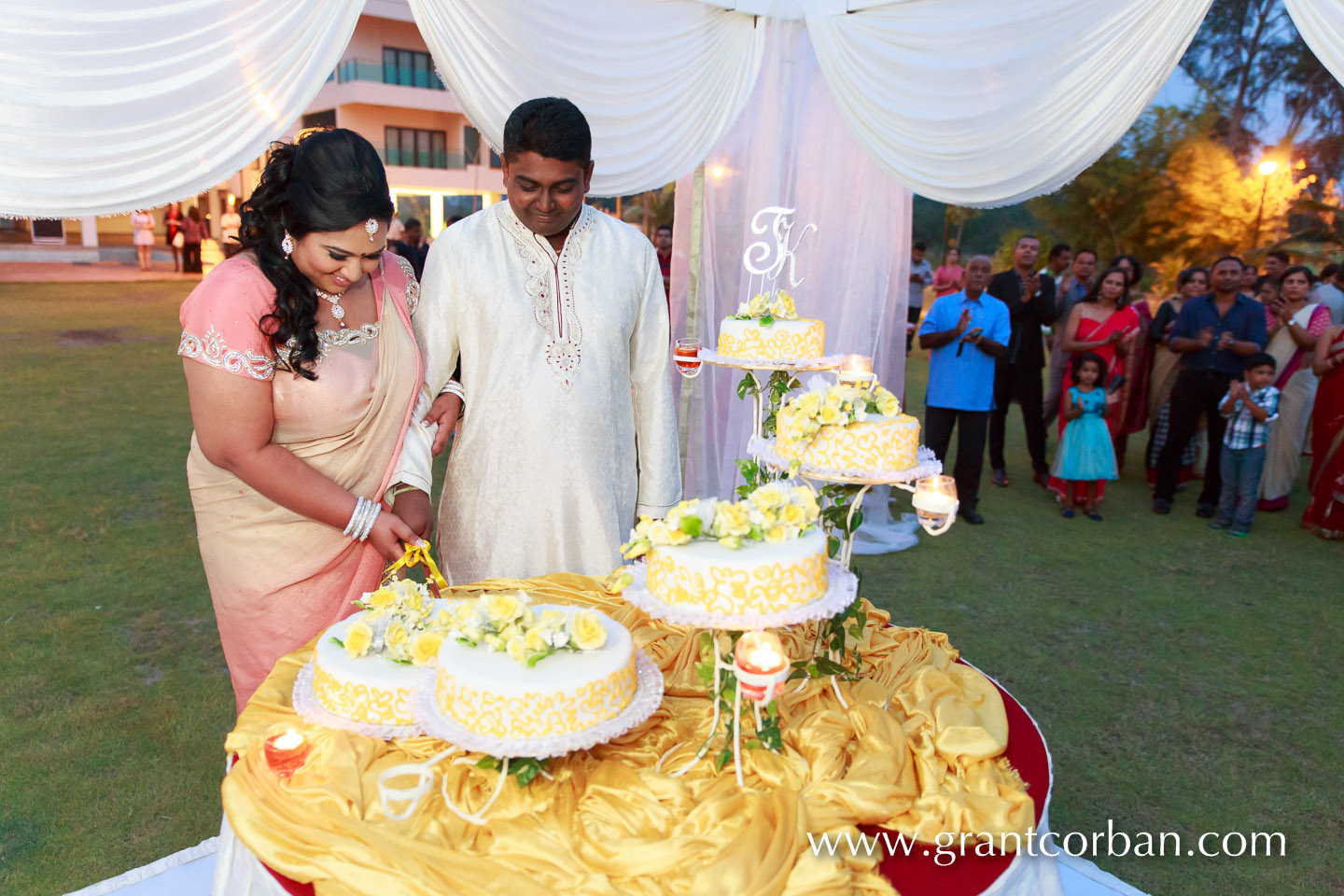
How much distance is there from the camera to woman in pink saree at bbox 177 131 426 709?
2.13 m

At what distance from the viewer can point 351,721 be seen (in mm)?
1699

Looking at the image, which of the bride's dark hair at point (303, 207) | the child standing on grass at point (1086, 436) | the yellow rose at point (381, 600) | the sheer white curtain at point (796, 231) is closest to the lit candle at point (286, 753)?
the yellow rose at point (381, 600)

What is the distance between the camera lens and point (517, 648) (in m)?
1.54

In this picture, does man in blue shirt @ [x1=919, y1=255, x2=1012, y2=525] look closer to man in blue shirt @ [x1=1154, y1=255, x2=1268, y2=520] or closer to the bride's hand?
man in blue shirt @ [x1=1154, y1=255, x2=1268, y2=520]

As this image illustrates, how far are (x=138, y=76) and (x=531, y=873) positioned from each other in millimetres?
2862

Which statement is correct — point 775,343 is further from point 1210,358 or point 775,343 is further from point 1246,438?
point 1210,358

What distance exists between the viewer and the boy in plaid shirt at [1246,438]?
248 inches

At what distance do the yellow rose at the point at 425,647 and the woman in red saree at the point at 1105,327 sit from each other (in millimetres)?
6220

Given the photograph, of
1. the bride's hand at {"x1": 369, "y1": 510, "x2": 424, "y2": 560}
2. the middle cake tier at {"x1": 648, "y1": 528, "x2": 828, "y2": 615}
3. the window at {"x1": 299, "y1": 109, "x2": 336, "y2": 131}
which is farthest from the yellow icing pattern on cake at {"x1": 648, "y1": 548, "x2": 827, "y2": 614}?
the window at {"x1": 299, "y1": 109, "x2": 336, "y2": 131}

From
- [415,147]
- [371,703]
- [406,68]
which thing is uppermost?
[406,68]

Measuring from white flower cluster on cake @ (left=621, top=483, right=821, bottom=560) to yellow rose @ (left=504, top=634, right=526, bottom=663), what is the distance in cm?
23

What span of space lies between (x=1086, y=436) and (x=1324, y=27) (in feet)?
11.8

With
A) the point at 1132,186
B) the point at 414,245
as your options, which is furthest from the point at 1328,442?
the point at 1132,186

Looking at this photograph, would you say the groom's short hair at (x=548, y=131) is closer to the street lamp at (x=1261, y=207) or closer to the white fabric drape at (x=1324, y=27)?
the white fabric drape at (x=1324, y=27)
